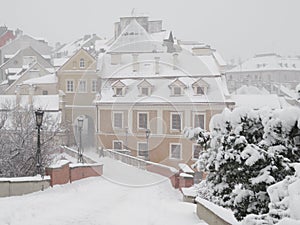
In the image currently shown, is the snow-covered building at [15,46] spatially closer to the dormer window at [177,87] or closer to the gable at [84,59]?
the gable at [84,59]

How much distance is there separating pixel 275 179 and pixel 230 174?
55.0 inches

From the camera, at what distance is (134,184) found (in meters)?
18.6

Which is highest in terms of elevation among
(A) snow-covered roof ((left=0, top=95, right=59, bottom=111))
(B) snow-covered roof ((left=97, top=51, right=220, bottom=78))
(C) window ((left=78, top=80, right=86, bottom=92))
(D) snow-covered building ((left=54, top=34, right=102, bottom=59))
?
(D) snow-covered building ((left=54, top=34, right=102, bottom=59))

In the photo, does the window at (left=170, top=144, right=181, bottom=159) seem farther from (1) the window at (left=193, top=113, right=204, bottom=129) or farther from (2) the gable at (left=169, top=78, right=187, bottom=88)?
(2) the gable at (left=169, top=78, right=187, bottom=88)

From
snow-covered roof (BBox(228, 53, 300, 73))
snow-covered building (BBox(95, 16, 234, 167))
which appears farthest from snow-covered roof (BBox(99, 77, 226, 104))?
snow-covered roof (BBox(228, 53, 300, 73))

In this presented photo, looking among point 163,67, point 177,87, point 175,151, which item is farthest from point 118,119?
point 163,67

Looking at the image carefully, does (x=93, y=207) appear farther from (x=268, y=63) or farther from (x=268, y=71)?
(x=268, y=63)

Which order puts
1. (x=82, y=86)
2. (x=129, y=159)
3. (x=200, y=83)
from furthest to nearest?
(x=82, y=86)
(x=200, y=83)
(x=129, y=159)

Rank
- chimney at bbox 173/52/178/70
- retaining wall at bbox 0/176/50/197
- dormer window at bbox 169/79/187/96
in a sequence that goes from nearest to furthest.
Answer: retaining wall at bbox 0/176/50/197 → dormer window at bbox 169/79/187/96 → chimney at bbox 173/52/178/70

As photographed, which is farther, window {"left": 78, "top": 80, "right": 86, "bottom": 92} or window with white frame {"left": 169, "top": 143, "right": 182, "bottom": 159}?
window {"left": 78, "top": 80, "right": 86, "bottom": 92}

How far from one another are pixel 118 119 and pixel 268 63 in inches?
2227

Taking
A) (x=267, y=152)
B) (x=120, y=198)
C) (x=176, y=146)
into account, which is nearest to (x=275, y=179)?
(x=267, y=152)

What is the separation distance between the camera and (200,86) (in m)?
33.4

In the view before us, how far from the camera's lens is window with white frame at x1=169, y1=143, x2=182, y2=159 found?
3347cm
